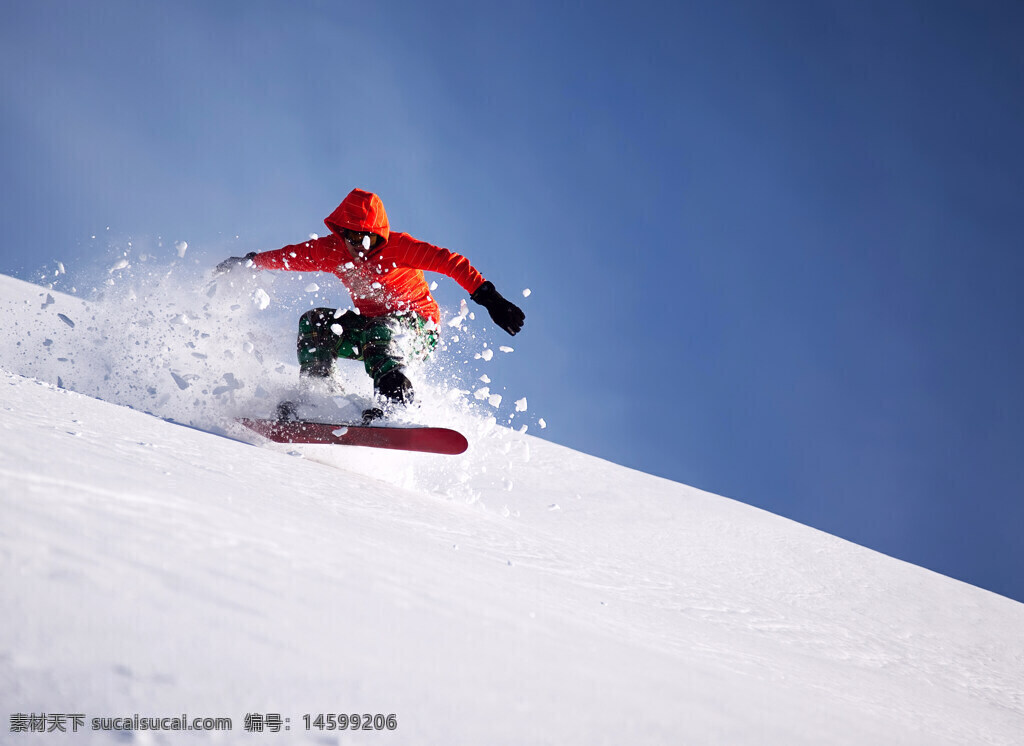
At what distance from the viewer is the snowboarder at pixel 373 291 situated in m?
4.05

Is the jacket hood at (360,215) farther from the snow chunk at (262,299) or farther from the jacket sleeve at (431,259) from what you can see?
the snow chunk at (262,299)

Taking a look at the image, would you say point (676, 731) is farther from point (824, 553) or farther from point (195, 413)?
point (824, 553)

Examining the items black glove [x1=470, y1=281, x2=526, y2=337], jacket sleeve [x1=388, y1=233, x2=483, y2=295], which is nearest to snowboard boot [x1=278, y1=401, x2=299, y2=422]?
jacket sleeve [x1=388, y1=233, x2=483, y2=295]

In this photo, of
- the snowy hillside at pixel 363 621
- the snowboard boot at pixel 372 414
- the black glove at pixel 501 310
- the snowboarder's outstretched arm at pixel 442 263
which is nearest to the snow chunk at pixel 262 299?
the snowy hillside at pixel 363 621

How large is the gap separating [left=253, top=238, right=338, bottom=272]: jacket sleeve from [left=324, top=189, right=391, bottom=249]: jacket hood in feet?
0.55

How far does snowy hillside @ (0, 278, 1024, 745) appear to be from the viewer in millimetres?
742

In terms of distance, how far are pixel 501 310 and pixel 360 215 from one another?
1.05m

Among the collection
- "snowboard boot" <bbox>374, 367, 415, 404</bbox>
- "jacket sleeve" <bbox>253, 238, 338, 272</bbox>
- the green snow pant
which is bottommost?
"snowboard boot" <bbox>374, 367, 415, 404</bbox>

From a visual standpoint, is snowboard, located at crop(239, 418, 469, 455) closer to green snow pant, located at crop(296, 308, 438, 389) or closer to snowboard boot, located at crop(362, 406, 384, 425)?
snowboard boot, located at crop(362, 406, 384, 425)

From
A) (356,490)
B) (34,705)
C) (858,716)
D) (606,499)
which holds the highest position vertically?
(606,499)

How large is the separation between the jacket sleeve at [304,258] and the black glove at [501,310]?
3.37 ft

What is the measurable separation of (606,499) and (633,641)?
3909mm

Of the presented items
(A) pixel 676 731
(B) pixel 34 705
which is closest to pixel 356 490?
(A) pixel 676 731

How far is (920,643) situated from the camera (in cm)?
339
